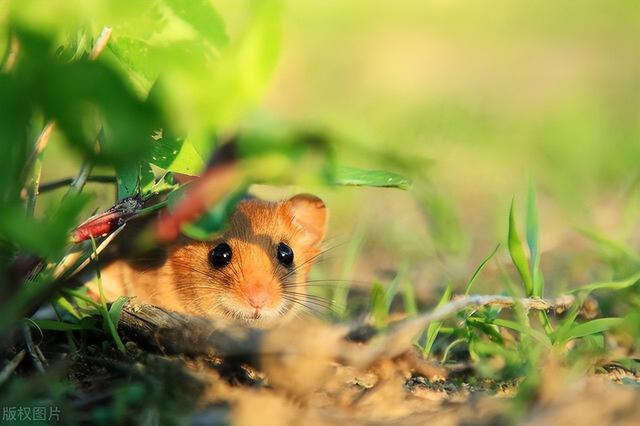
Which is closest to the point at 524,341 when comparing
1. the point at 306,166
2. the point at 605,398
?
the point at 605,398

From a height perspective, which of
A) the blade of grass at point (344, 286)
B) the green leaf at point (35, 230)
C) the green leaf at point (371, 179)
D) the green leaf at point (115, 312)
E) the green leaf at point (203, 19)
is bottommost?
the blade of grass at point (344, 286)

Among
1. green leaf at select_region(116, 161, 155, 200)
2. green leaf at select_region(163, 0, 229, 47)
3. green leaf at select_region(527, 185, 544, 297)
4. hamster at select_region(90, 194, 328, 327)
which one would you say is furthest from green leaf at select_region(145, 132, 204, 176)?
green leaf at select_region(527, 185, 544, 297)

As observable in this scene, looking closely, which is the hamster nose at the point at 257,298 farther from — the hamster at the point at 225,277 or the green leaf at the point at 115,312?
the green leaf at the point at 115,312

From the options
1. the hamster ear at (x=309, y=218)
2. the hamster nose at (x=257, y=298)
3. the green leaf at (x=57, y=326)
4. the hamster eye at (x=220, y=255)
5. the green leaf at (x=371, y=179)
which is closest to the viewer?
the green leaf at (x=371, y=179)

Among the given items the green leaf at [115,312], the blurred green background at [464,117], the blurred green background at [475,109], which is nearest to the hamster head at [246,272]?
the blurred green background at [464,117]

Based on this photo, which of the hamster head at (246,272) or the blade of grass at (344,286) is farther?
the blade of grass at (344,286)

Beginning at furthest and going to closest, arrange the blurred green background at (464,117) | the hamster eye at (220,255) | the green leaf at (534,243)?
1. the blurred green background at (464,117)
2. the hamster eye at (220,255)
3. the green leaf at (534,243)

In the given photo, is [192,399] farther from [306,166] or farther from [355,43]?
[355,43]
